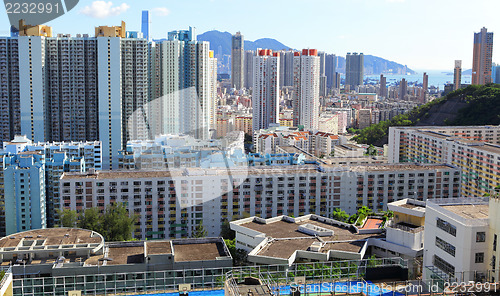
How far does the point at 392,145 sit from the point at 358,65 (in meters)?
35.0

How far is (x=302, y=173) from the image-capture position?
25.0ft

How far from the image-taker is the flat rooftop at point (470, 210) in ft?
10.6

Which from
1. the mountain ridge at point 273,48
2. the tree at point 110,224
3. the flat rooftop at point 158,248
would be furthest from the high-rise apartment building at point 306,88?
the mountain ridge at point 273,48

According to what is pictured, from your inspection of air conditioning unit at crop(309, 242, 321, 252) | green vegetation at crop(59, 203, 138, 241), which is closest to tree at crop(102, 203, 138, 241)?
green vegetation at crop(59, 203, 138, 241)

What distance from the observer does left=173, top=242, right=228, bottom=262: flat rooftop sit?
173 inches

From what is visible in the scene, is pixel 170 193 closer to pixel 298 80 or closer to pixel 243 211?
pixel 243 211

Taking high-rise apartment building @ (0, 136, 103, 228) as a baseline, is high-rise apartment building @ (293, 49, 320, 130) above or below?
above

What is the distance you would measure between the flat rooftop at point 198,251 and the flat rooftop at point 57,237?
0.66 meters

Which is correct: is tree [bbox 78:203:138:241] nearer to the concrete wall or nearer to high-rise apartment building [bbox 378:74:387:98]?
the concrete wall

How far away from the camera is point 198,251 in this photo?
4.56m

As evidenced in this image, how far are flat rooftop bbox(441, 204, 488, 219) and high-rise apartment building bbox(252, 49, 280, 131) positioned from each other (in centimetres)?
1461

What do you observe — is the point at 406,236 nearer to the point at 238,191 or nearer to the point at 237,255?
the point at 237,255
